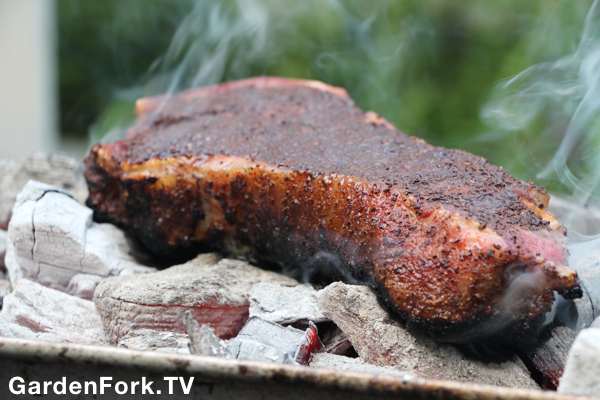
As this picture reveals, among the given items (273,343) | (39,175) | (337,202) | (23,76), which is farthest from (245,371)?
(23,76)

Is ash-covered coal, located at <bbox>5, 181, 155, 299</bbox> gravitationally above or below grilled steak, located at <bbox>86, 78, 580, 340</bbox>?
below

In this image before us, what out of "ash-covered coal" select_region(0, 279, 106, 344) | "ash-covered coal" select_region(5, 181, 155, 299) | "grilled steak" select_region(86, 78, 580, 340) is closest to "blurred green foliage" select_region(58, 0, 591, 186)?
"grilled steak" select_region(86, 78, 580, 340)

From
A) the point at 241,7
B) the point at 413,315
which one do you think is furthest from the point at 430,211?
the point at 241,7

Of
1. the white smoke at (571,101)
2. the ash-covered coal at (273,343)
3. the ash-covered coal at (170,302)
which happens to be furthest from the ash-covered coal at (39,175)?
the white smoke at (571,101)

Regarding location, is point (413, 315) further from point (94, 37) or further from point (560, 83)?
point (94, 37)

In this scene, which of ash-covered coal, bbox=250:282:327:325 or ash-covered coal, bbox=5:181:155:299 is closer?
ash-covered coal, bbox=250:282:327:325

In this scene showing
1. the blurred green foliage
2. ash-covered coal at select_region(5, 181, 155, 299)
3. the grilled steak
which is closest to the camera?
the grilled steak

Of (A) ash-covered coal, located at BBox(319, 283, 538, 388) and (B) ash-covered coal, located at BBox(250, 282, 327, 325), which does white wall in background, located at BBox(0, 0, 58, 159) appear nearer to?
(B) ash-covered coal, located at BBox(250, 282, 327, 325)
